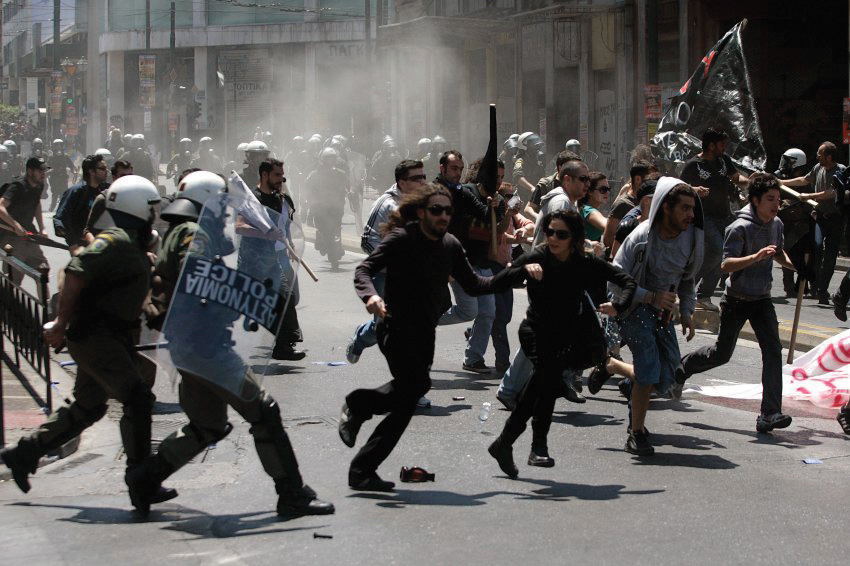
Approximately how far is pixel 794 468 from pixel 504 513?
1862 millimetres

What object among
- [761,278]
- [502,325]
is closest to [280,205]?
[502,325]

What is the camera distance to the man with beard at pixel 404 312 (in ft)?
20.8

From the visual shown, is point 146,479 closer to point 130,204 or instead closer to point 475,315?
point 130,204

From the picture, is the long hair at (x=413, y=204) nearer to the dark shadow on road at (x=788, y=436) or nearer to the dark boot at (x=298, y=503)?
the dark boot at (x=298, y=503)

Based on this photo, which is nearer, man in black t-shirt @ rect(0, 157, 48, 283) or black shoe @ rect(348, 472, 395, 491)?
black shoe @ rect(348, 472, 395, 491)

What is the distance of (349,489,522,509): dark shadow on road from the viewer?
241 inches

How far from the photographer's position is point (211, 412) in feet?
19.4

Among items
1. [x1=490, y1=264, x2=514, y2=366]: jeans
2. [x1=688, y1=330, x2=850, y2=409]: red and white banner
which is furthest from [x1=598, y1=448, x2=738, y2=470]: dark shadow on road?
[x1=490, y1=264, x2=514, y2=366]: jeans

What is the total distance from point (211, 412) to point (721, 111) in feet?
27.3

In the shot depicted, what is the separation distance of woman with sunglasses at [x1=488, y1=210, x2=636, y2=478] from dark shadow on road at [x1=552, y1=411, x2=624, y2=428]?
1.43 meters

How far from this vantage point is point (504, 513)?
5.91m

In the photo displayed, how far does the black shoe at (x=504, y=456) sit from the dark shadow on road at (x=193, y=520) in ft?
3.92

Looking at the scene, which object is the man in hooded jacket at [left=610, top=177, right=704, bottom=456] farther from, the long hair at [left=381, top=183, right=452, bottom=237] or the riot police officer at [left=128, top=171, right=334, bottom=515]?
the riot police officer at [left=128, top=171, right=334, bottom=515]

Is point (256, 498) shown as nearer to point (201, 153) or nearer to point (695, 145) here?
point (695, 145)
